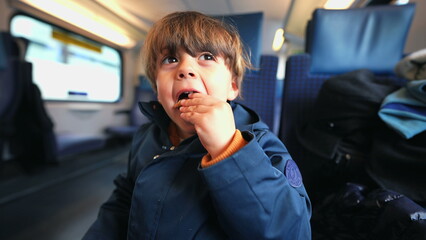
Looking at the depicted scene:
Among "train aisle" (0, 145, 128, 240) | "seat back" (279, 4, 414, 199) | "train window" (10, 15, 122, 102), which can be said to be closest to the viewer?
"seat back" (279, 4, 414, 199)

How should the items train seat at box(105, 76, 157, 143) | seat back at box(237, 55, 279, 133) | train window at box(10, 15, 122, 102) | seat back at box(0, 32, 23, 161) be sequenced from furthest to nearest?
1. train seat at box(105, 76, 157, 143)
2. train window at box(10, 15, 122, 102)
3. seat back at box(0, 32, 23, 161)
4. seat back at box(237, 55, 279, 133)

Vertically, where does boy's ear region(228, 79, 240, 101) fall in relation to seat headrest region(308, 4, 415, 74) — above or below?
below

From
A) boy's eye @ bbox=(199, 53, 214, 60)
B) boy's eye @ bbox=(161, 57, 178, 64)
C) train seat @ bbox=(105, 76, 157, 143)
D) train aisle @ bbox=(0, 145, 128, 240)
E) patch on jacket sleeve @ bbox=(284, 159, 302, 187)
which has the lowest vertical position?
train aisle @ bbox=(0, 145, 128, 240)

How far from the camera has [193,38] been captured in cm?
61

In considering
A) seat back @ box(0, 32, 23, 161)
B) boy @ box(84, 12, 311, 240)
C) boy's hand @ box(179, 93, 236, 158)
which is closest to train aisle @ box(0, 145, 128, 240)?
seat back @ box(0, 32, 23, 161)

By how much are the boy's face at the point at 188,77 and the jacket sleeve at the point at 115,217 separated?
41 centimetres

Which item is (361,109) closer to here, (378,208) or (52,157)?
(378,208)

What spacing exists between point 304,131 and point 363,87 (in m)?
0.36

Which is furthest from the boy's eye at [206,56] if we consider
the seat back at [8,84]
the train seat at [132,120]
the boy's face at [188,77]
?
the train seat at [132,120]

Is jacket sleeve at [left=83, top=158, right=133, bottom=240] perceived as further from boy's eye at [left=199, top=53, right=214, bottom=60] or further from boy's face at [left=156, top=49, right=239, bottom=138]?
boy's eye at [left=199, top=53, right=214, bottom=60]

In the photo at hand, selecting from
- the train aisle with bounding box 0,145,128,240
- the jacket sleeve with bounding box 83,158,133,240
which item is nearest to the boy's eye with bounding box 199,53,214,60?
the jacket sleeve with bounding box 83,158,133,240

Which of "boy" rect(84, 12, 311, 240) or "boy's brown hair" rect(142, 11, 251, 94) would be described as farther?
"boy's brown hair" rect(142, 11, 251, 94)

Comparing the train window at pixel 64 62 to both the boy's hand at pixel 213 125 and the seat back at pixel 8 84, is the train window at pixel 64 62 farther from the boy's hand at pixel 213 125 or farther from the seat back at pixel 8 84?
the boy's hand at pixel 213 125

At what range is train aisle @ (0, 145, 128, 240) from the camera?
1435 millimetres
